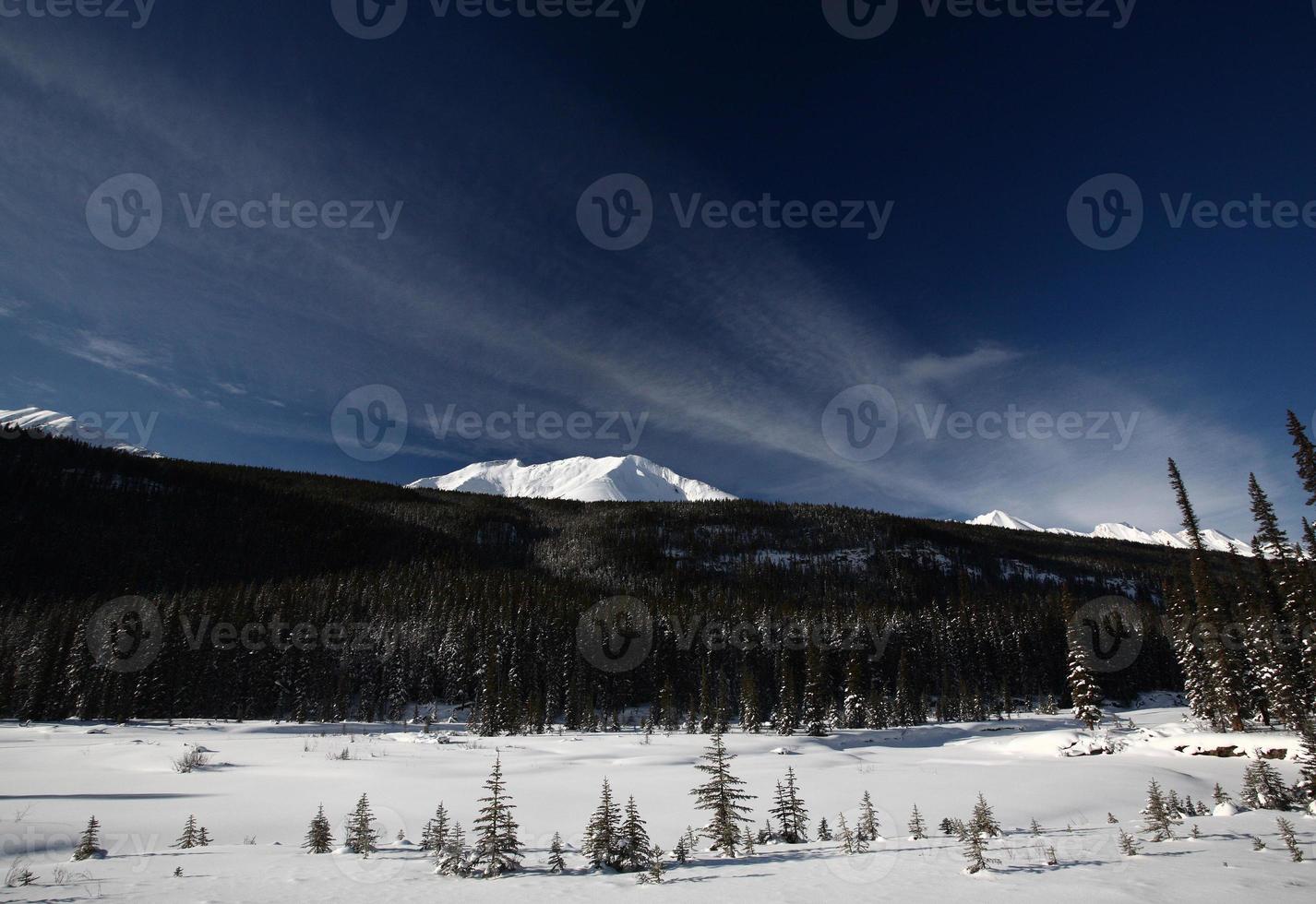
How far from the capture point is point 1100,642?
8956 cm

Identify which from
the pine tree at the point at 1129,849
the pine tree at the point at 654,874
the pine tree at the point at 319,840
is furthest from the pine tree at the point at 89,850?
the pine tree at the point at 1129,849

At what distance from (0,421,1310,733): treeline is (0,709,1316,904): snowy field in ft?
62.6

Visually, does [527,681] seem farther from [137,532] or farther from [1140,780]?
[137,532]

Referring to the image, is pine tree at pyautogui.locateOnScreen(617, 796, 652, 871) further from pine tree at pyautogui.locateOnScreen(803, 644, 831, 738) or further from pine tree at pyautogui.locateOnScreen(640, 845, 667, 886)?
pine tree at pyautogui.locateOnScreen(803, 644, 831, 738)

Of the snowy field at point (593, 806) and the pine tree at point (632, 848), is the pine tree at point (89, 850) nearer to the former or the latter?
the snowy field at point (593, 806)

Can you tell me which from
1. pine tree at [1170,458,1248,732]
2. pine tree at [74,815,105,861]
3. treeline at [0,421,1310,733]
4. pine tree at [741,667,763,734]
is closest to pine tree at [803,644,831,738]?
treeline at [0,421,1310,733]

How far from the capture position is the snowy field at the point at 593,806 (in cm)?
832

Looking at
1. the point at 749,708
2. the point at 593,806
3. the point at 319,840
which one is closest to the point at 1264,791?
the point at 593,806

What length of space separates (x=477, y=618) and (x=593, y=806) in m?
71.8

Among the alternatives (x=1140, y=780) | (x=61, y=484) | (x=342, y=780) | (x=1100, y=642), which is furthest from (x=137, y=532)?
(x=1100, y=642)

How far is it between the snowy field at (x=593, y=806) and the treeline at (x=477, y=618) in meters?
19.1

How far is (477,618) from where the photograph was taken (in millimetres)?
85312

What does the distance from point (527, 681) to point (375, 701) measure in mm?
20764

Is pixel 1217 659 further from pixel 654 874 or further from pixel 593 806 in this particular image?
pixel 654 874
